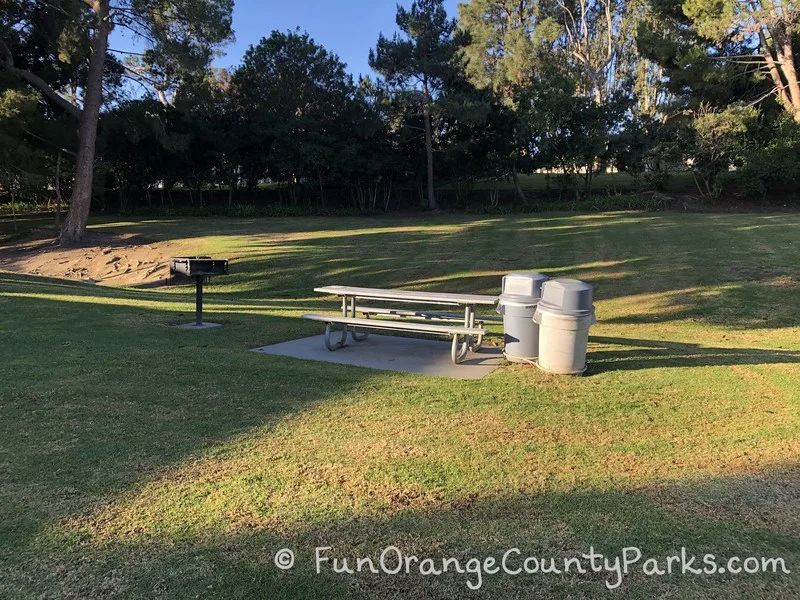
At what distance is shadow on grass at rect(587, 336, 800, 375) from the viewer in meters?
5.77

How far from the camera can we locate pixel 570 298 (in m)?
5.00

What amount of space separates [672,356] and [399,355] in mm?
3141

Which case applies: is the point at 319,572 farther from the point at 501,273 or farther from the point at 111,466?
the point at 501,273

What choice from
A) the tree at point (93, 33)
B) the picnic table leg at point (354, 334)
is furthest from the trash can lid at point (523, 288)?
the tree at point (93, 33)

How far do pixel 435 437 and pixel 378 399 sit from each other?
93 centimetres

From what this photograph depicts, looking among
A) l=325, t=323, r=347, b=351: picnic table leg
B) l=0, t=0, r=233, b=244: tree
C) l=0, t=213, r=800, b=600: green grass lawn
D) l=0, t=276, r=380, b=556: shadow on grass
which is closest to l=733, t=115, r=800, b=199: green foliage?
l=0, t=213, r=800, b=600: green grass lawn

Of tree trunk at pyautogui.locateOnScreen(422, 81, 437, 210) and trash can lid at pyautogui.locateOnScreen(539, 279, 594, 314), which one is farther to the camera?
tree trunk at pyautogui.locateOnScreen(422, 81, 437, 210)

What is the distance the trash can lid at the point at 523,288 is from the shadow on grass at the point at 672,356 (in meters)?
0.95

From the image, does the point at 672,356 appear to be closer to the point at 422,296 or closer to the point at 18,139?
the point at 422,296

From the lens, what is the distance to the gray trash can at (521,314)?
5.52 metres

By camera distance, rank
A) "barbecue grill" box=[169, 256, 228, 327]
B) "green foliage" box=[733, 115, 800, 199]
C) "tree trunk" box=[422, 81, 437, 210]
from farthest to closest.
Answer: "tree trunk" box=[422, 81, 437, 210] < "green foliage" box=[733, 115, 800, 199] < "barbecue grill" box=[169, 256, 228, 327]

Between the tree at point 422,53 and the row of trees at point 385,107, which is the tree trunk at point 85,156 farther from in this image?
the tree at point 422,53

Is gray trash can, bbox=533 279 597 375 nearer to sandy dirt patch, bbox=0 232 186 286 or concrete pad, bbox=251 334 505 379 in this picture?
concrete pad, bbox=251 334 505 379

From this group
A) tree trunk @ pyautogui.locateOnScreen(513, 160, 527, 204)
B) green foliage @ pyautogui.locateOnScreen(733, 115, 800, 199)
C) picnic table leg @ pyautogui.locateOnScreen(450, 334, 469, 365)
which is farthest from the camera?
tree trunk @ pyautogui.locateOnScreen(513, 160, 527, 204)
